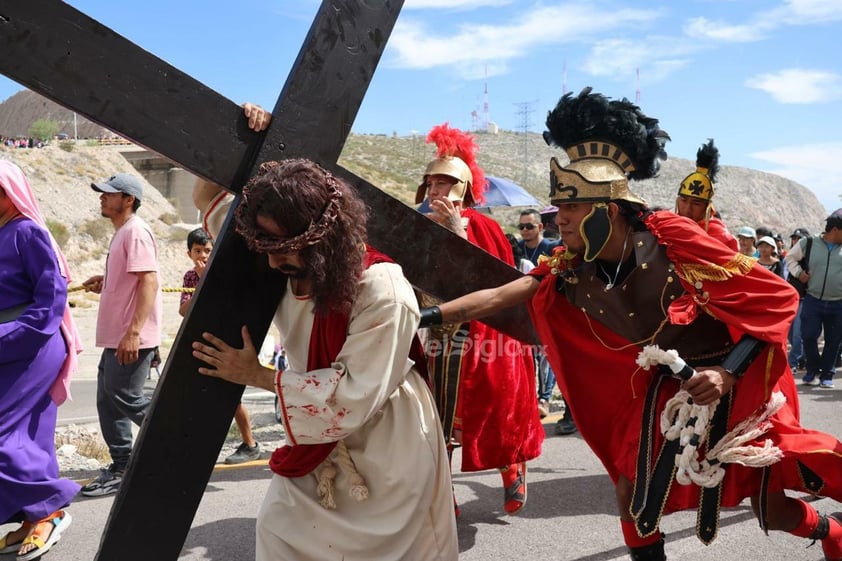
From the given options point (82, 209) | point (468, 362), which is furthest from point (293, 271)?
point (82, 209)

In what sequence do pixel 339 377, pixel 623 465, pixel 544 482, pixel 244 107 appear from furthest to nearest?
pixel 544 482
pixel 623 465
pixel 339 377
pixel 244 107

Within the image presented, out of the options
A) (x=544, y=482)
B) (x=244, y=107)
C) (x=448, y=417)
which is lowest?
(x=544, y=482)

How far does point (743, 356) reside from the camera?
121 inches

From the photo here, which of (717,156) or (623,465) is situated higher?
(717,156)

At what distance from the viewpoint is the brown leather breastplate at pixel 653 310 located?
10.8ft

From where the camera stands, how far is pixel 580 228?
10.7 feet

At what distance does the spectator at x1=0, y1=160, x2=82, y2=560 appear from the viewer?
396cm

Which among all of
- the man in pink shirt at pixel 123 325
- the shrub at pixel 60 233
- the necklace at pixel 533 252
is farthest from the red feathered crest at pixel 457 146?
the shrub at pixel 60 233

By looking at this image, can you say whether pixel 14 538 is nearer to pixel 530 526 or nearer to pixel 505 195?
pixel 530 526

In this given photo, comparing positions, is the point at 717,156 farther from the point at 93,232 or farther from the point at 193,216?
the point at 193,216

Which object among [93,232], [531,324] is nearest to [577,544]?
[531,324]

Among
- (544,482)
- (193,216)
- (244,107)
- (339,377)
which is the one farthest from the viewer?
(193,216)

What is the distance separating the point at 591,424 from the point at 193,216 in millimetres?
53491

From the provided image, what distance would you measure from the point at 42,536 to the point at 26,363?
899 millimetres
